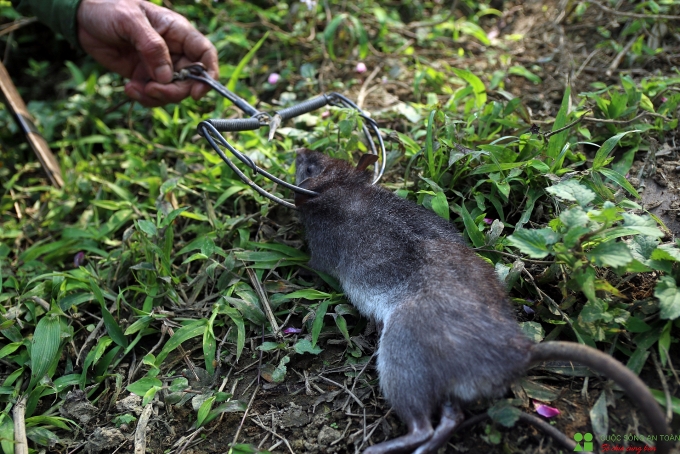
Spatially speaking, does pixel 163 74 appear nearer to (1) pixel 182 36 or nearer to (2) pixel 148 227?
(1) pixel 182 36

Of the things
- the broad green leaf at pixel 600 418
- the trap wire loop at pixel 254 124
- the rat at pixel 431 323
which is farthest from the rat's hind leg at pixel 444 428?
the trap wire loop at pixel 254 124

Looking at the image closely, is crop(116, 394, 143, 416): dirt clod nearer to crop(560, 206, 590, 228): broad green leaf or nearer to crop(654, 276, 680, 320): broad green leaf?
crop(560, 206, 590, 228): broad green leaf

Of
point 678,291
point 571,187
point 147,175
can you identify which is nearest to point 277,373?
point 571,187

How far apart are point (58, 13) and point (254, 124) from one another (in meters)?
2.25

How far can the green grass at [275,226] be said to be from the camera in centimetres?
253

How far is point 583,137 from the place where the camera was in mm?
3451

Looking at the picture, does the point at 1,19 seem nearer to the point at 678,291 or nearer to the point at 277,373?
the point at 277,373

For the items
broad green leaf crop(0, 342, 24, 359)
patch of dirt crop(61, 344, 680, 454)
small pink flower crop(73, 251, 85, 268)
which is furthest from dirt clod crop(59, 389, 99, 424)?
small pink flower crop(73, 251, 85, 268)

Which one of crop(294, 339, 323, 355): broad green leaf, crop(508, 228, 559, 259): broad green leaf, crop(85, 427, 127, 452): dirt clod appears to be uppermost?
crop(508, 228, 559, 259): broad green leaf

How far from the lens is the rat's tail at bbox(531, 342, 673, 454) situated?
197cm

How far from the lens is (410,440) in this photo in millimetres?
2238

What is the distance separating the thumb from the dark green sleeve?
2.08 feet

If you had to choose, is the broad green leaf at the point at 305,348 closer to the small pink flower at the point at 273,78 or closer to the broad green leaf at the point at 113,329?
the broad green leaf at the point at 113,329

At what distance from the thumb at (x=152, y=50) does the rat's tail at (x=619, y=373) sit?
3364mm
